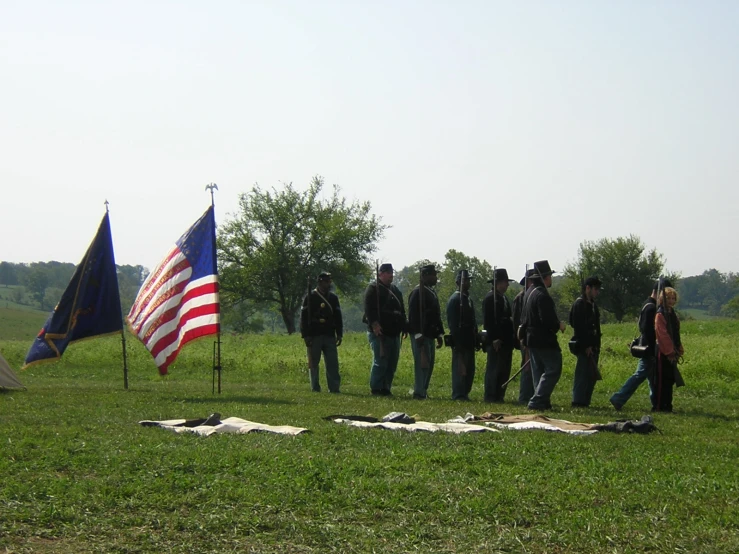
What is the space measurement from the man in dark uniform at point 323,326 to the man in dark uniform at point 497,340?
9.99ft

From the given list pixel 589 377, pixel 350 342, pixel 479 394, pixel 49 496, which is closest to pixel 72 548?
pixel 49 496

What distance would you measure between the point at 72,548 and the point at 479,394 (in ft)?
44.8

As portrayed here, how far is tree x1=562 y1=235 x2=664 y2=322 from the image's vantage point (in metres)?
82.8

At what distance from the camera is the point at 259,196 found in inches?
2916

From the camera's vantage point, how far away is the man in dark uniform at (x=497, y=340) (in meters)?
16.4

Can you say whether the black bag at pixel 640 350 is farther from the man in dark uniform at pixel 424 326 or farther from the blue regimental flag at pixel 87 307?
the blue regimental flag at pixel 87 307

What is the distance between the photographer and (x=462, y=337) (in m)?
16.8

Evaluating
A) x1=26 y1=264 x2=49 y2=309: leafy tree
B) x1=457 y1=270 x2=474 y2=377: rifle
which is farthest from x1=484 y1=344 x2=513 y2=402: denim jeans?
x1=26 y1=264 x2=49 y2=309: leafy tree

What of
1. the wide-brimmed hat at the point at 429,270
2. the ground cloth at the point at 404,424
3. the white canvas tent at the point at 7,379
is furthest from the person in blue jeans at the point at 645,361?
the white canvas tent at the point at 7,379

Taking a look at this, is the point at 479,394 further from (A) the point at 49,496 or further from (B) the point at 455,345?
(A) the point at 49,496

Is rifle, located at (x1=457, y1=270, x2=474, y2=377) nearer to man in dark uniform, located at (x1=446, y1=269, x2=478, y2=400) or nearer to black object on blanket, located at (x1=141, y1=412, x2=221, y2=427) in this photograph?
man in dark uniform, located at (x1=446, y1=269, x2=478, y2=400)

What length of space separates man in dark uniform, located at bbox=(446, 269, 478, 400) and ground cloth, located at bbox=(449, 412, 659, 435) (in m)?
4.32

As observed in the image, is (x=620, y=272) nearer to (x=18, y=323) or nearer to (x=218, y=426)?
(x=18, y=323)

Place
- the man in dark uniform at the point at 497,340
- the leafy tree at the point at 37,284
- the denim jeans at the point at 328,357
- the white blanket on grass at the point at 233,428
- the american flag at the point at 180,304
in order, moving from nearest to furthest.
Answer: the white blanket on grass at the point at 233,428 < the man in dark uniform at the point at 497,340 < the american flag at the point at 180,304 < the denim jeans at the point at 328,357 < the leafy tree at the point at 37,284
